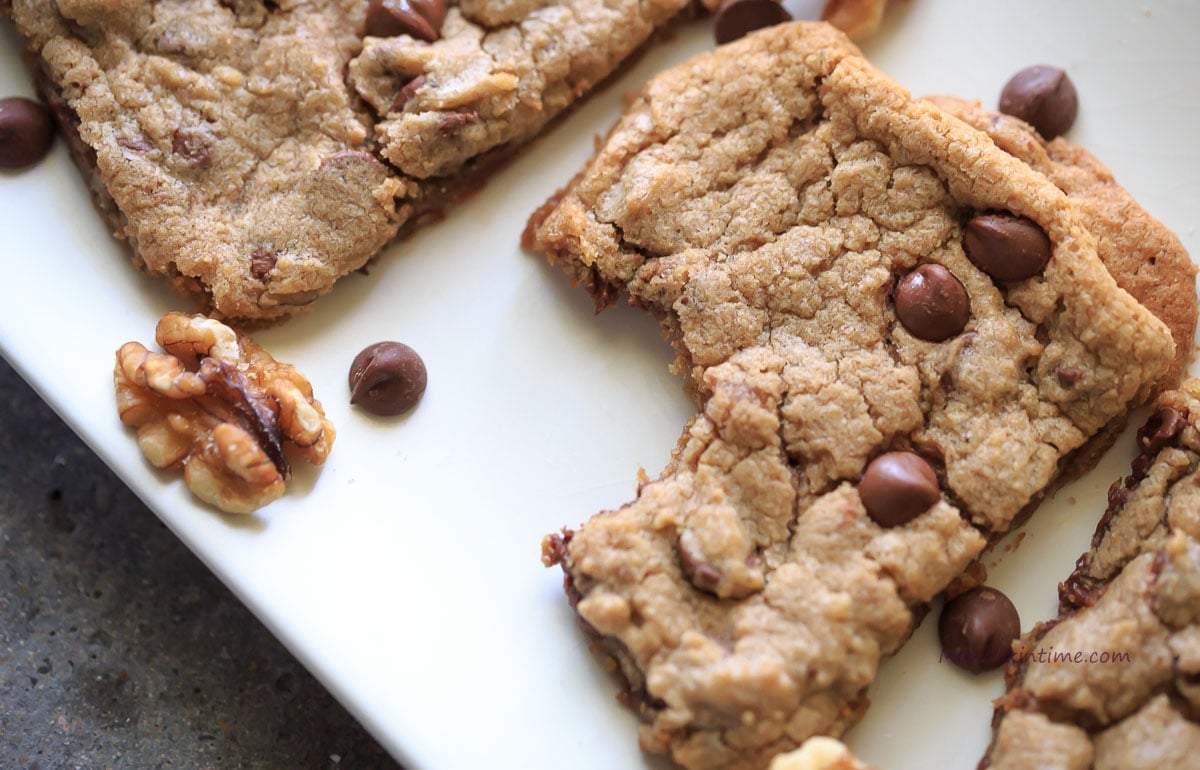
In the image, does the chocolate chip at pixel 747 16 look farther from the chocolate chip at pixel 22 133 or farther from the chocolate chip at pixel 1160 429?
the chocolate chip at pixel 22 133

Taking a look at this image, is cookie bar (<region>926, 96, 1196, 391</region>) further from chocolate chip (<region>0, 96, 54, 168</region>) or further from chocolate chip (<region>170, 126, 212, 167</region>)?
chocolate chip (<region>0, 96, 54, 168</region>)

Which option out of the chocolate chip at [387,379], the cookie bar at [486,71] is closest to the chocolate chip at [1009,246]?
the cookie bar at [486,71]

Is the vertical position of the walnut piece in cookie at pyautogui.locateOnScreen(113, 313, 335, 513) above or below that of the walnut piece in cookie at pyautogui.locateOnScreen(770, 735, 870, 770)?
below

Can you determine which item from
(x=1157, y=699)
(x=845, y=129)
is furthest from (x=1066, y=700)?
(x=845, y=129)

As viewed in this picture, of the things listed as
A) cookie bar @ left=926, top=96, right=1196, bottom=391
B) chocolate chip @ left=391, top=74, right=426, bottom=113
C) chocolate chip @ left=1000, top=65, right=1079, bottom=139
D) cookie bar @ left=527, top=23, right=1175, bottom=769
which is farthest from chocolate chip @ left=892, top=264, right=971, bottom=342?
chocolate chip @ left=391, top=74, right=426, bottom=113

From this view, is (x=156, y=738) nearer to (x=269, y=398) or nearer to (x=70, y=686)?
(x=70, y=686)

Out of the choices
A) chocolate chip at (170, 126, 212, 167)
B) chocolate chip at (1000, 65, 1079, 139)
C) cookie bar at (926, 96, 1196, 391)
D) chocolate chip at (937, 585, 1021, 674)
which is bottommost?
chocolate chip at (170, 126, 212, 167)

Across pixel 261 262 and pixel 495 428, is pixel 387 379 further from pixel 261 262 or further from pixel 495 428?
pixel 261 262
